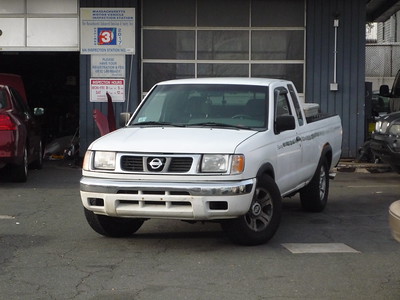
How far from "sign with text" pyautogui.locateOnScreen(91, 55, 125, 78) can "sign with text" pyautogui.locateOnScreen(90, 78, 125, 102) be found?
0.13 metres

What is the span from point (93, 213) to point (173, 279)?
169 cm

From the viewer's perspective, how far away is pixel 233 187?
6914 mm

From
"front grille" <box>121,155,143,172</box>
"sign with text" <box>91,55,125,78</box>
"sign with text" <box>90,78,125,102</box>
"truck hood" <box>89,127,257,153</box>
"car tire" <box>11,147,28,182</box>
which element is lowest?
"car tire" <box>11,147,28,182</box>

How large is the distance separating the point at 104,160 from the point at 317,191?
11.3ft

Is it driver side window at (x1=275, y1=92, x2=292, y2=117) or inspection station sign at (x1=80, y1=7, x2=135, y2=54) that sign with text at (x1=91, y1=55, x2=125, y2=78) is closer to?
inspection station sign at (x1=80, y1=7, x2=135, y2=54)

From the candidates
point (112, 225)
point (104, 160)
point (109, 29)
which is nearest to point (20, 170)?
point (109, 29)

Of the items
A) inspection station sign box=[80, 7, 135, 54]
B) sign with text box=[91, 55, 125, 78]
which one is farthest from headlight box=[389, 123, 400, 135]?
sign with text box=[91, 55, 125, 78]

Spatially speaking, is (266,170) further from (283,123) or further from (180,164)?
(180,164)

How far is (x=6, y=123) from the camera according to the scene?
11.5m

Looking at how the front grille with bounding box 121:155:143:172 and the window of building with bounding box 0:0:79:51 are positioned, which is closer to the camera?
the front grille with bounding box 121:155:143:172

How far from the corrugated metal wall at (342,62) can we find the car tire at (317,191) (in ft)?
20.3

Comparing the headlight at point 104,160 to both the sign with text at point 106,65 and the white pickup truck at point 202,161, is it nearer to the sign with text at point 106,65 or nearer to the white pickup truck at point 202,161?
the white pickup truck at point 202,161

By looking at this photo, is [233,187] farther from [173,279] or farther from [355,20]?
[355,20]

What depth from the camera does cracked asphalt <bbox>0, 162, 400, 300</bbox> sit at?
19.3ft
